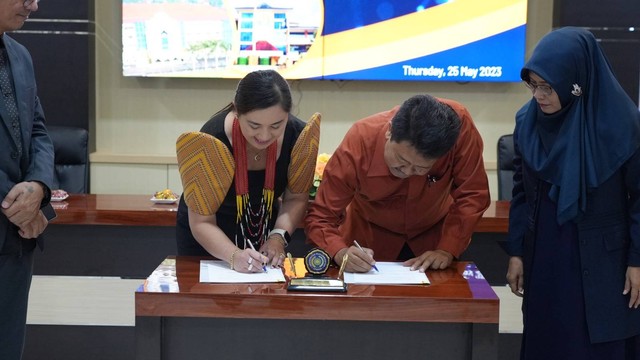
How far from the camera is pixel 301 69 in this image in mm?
4637

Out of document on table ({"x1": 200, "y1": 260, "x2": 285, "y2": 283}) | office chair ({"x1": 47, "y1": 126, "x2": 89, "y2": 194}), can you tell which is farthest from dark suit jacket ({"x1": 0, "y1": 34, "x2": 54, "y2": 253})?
office chair ({"x1": 47, "y1": 126, "x2": 89, "y2": 194})

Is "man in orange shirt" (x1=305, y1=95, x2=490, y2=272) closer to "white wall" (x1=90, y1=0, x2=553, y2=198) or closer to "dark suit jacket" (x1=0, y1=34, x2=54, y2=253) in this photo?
"dark suit jacket" (x1=0, y1=34, x2=54, y2=253)

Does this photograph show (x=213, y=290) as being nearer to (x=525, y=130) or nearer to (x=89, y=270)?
(x=525, y=130)

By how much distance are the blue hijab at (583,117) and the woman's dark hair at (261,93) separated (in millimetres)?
661

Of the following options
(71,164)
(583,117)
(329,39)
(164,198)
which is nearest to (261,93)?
(583,117)

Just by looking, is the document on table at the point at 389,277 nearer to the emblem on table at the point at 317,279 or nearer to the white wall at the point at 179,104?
the emblem on table at the point at 317,279

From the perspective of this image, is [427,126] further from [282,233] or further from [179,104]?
[179,104]

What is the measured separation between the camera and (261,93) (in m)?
2.12

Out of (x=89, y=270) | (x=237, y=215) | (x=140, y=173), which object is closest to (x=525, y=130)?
(x=237, y=215)

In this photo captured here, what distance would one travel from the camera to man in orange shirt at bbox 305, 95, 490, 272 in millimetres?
2242

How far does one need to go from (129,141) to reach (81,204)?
1738 mm

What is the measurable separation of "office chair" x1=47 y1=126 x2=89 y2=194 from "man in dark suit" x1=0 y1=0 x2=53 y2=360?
155 cm

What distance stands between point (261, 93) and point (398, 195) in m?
0.56

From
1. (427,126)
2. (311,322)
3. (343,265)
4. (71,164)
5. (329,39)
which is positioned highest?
(329,39)
